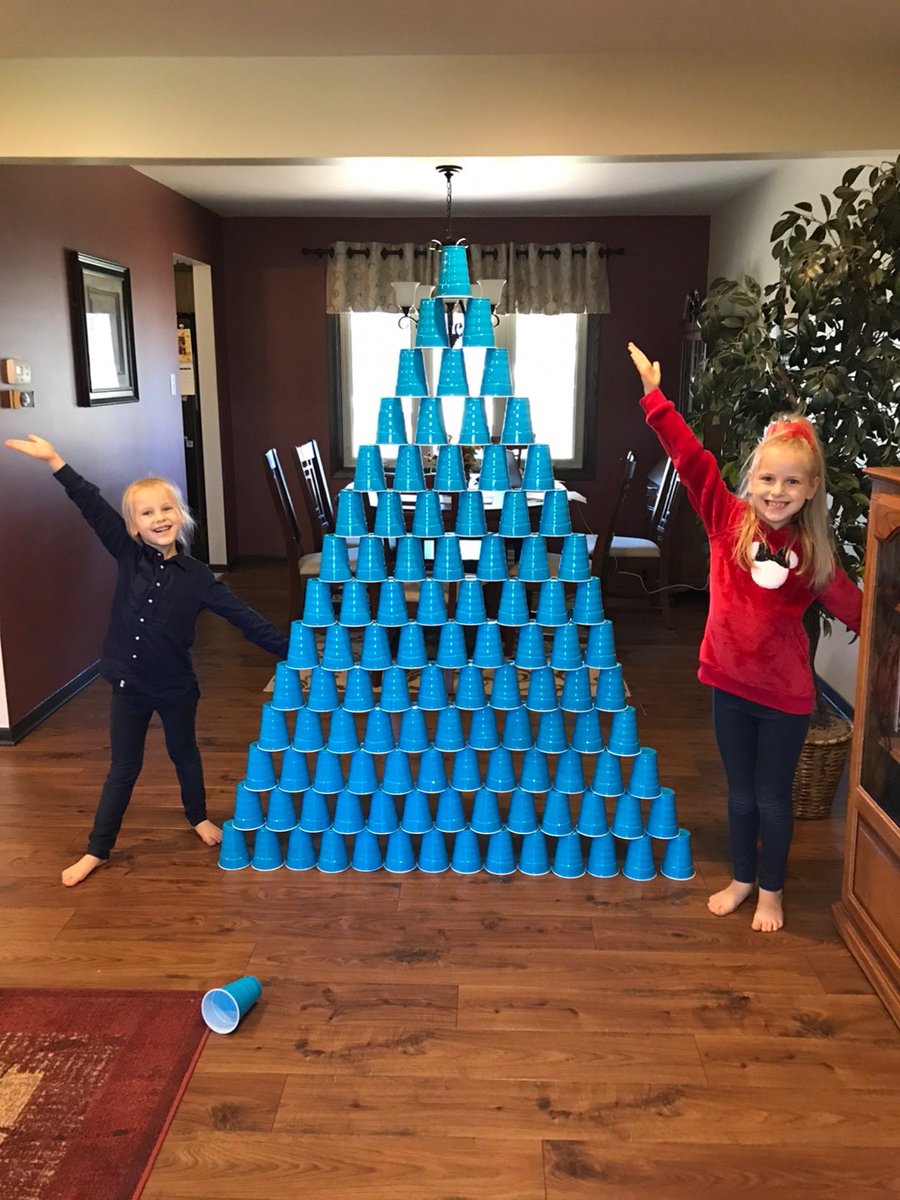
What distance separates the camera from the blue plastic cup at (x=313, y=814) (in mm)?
2768

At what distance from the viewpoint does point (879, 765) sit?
226 centimetres

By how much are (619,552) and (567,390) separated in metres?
1.82

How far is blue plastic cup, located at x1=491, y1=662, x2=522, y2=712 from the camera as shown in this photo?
2.72m

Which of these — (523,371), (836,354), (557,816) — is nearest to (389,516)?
(557,816)

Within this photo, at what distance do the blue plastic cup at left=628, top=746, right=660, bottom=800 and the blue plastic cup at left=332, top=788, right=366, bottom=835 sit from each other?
2.58ft

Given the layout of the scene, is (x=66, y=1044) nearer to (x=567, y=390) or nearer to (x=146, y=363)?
(x=146, y=363)

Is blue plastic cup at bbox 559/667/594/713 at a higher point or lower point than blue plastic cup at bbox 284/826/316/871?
higher

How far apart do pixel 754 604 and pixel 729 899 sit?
2.66 feet

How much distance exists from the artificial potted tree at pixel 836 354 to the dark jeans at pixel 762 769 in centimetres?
62

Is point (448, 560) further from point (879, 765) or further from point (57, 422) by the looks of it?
point (57, 422)

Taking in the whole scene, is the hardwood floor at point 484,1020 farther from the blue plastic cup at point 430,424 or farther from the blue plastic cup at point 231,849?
the blue plastic cup at point 430,424

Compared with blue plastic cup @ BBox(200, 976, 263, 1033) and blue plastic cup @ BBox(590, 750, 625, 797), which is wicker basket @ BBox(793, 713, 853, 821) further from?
blue plastic cup @ BBox(200, 976, 263, 1033)

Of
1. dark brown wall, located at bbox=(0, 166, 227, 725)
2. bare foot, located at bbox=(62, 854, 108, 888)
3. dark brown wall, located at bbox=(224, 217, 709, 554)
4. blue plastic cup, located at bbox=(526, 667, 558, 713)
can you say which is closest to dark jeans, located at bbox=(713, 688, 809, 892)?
blue plastic cup, located at bbox=(526, 667, 558, 713)

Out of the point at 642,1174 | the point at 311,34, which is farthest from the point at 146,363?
the point at 642,1174
